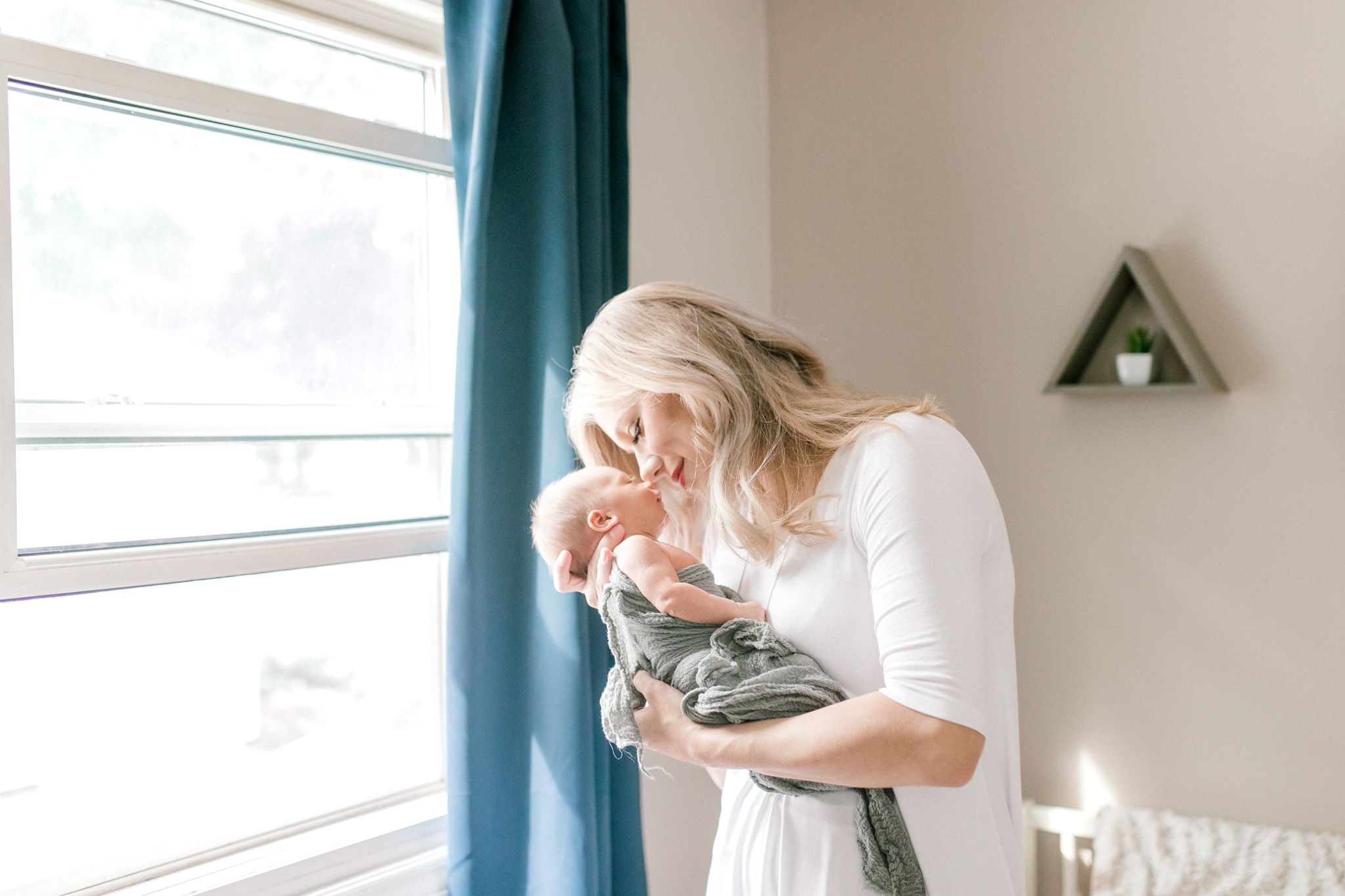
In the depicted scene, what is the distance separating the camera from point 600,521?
1383mm

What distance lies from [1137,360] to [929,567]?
1198 mm

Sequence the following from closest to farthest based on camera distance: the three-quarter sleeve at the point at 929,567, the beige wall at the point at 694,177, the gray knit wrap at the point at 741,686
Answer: the three-quarter sleeve at the point at 929,567 → the gray knit wrap at the point at 741,686 → the beige wall at the point at 694,177

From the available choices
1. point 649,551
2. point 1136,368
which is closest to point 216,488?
point 649,551

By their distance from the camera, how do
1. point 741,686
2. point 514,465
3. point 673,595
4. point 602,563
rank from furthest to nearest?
point 514,465 < point 602,563 < point 673,595 < point 741,686

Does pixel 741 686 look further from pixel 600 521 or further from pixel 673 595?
pixel 600 521

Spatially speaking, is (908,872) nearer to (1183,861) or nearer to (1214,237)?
(1183,861)

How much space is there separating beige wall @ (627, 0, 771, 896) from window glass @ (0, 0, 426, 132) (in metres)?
0.57

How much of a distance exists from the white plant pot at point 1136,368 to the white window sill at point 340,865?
1718 millimetres

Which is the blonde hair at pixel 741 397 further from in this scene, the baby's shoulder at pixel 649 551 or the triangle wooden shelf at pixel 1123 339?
the triangle wooden shelf at pixel 1123 339

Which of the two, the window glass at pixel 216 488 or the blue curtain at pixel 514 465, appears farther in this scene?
the blue curtain at pixel 514 465

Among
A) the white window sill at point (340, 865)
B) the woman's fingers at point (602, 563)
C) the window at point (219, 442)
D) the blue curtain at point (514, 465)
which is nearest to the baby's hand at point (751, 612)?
the woman's fingers at point (602, 563)

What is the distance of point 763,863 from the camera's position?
1.18m

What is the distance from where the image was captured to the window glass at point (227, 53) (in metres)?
1.41

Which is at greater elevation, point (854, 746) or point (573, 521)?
point (573, 521)
